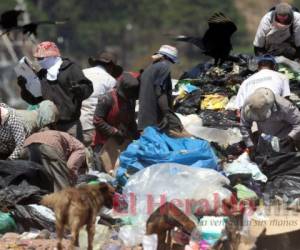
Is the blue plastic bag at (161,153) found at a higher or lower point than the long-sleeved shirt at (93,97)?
lower

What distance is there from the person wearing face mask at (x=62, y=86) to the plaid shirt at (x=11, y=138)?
31.9 inches

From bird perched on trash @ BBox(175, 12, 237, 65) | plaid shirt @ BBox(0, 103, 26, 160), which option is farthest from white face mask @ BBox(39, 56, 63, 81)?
bird perched on trash @ BBox(175, 12, 237, 65)

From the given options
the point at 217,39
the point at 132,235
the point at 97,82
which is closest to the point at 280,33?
the point at 217,39

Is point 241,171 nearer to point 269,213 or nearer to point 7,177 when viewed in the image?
point 269,213

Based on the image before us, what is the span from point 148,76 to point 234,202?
250cm

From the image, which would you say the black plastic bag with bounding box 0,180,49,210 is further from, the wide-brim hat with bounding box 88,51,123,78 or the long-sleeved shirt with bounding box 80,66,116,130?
the wide-brim hat with bounding box 88,51,123,78

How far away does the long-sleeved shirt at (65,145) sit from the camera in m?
12.3

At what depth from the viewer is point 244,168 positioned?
12.4m

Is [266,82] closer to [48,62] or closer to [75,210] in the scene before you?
[48,62]

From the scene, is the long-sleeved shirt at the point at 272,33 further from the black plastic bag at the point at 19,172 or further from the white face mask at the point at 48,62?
the black plastic bag at the point at 19,172

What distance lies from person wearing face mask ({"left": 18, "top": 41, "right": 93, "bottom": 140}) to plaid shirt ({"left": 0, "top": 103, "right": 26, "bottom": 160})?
81 centimetres

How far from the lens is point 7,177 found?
12172 mm

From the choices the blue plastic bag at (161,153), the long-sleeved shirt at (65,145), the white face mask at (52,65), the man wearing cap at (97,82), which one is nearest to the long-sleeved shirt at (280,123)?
the blue plastic bag at (161,153)

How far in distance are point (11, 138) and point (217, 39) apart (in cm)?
309
